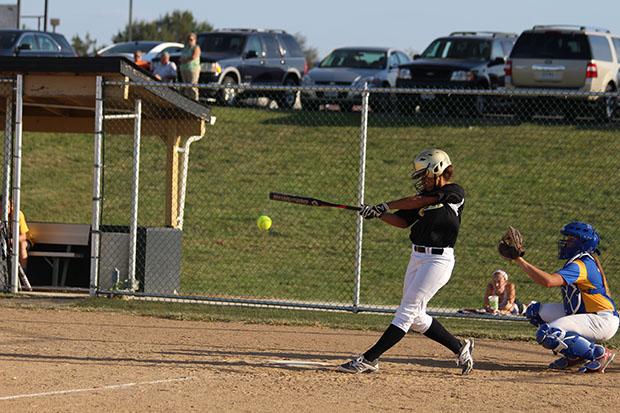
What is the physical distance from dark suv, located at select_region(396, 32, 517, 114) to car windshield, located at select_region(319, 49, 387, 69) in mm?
1301

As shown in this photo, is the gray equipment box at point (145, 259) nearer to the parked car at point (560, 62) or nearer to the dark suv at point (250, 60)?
the parked car at point (560, 62)

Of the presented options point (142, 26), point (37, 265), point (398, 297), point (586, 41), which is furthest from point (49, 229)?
point (142, 26)

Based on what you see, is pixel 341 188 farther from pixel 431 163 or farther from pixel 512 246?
pixel 512 246

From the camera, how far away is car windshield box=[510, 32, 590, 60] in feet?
74.3

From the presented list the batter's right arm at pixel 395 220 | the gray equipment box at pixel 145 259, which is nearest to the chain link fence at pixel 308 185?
the gray equipment box at pixel 145 259

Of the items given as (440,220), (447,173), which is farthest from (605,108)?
(440,220)

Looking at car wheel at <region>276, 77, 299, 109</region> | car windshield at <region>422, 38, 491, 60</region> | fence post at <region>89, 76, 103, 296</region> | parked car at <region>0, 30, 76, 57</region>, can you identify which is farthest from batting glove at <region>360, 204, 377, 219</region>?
parked car at <region>0, 30, 76, 57</region>

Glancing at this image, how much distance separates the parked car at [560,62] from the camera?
73.7ft

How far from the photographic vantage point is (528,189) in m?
19.5

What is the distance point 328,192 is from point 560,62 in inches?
238

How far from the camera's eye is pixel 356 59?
27.0m

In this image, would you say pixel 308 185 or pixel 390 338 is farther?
pixel 308 185

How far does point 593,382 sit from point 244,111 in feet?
53.2

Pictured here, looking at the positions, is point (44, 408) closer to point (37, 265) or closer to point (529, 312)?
point (529, 312)
